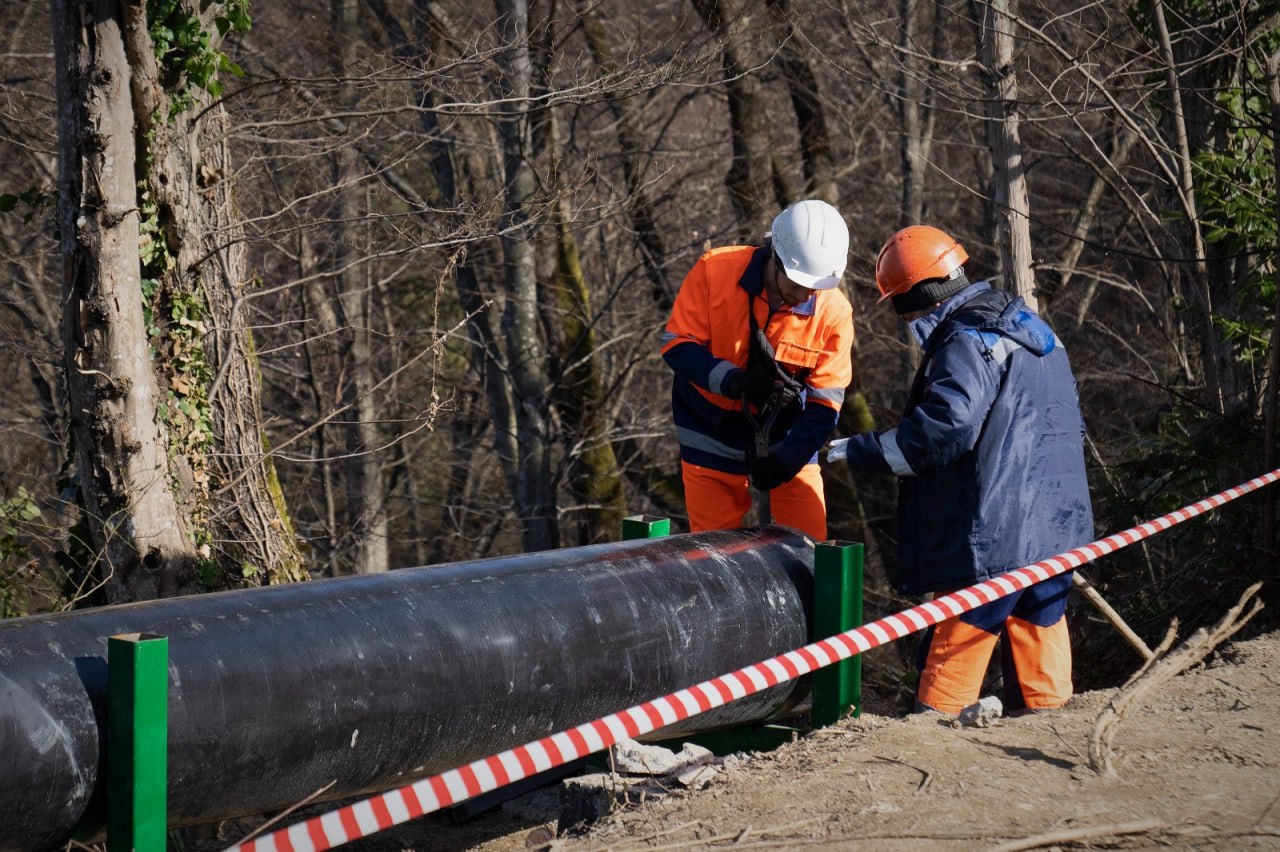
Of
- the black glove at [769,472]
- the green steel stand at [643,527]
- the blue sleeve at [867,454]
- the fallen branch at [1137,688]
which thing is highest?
the blue sleeve at [867,454]

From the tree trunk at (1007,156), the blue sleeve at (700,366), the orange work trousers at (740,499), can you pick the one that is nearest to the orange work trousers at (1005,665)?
the orange work trousers at (740,499)

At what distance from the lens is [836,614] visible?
436 cm

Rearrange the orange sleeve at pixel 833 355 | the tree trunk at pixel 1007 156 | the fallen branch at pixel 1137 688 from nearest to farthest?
1. the fallen branch at pixel 1137 688
2. the orange sleeve at pixel 833 355
3. the tree trunk at pixel 1007 156

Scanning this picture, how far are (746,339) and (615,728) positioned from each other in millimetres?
2290

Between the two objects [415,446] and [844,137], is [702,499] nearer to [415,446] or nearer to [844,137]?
[844,137]

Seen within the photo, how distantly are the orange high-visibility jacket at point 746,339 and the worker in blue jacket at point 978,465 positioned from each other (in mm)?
771

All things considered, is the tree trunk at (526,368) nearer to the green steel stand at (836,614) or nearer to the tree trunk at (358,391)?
the tree trunk at (358,391)

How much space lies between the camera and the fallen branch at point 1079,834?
297 cm

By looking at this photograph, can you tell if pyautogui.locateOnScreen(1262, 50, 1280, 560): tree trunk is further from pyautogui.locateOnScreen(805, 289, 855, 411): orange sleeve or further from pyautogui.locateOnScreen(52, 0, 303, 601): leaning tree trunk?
pyautogui.locateOnScreen(52, 0, 303, 601): leaning tree trunk

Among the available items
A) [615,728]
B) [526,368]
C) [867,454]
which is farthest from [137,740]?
[526,368]

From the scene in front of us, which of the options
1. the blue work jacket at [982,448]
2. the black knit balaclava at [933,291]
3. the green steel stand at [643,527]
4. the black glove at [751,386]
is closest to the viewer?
the blue work jacket at [982,448]

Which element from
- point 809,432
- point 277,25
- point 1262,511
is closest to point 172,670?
point 809,432

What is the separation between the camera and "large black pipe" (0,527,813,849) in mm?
2957

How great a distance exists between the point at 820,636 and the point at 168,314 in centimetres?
352
